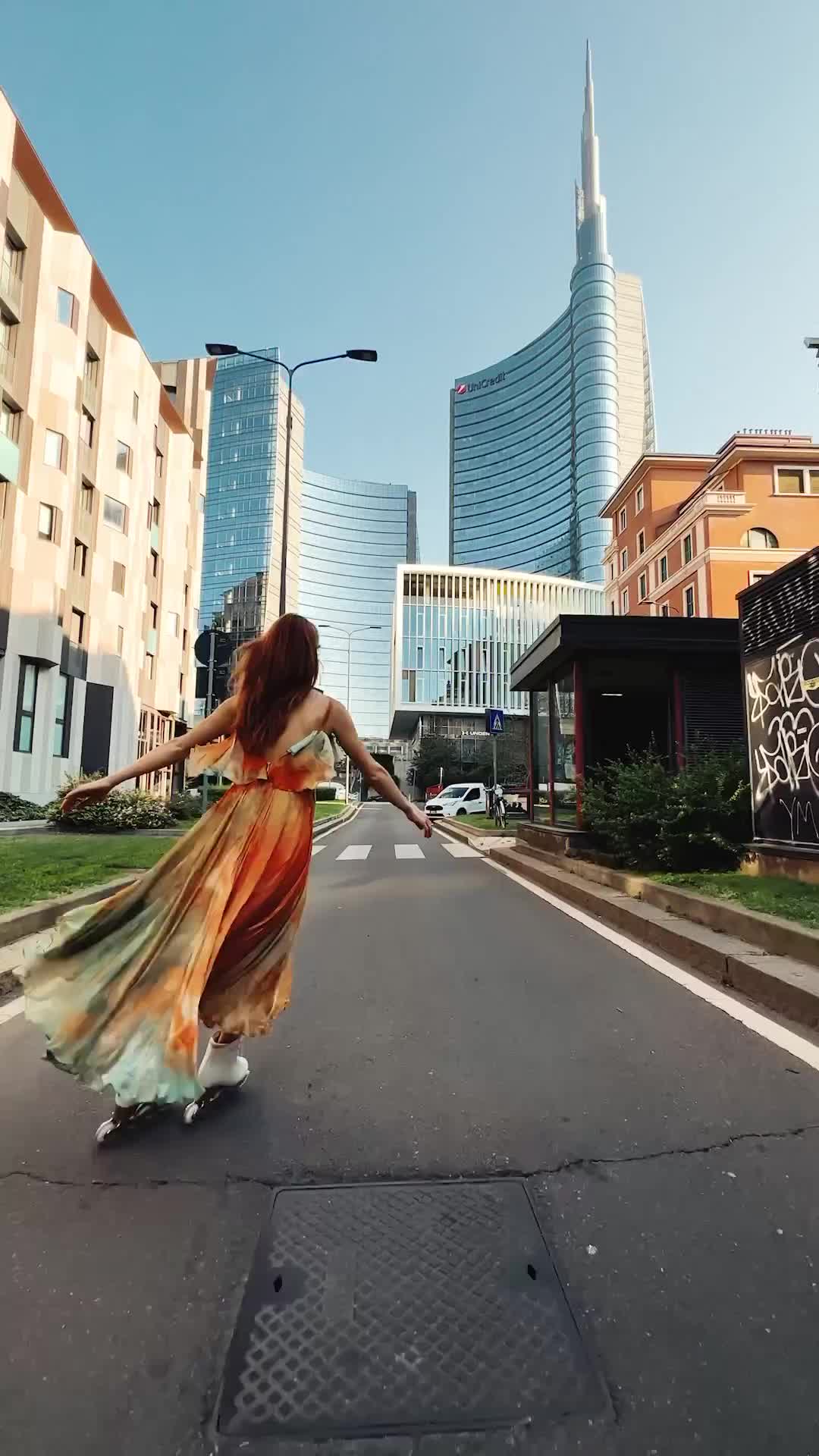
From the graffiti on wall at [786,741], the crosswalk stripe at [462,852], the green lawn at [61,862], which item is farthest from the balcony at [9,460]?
the graffiti on wall at [786,741]

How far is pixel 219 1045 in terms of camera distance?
3.17 meters

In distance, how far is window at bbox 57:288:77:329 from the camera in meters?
25.2

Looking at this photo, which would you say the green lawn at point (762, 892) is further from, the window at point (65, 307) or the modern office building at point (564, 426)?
the modern office building at point (564, 426)

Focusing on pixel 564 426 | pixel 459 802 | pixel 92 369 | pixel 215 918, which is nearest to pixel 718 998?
pixel 215 918

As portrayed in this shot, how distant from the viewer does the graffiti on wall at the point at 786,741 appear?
313 inches

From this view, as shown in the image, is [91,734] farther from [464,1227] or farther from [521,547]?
[521,547]

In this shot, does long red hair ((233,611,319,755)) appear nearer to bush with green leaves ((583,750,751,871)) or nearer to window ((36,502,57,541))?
bush with green leaves ((583,750,751,871))

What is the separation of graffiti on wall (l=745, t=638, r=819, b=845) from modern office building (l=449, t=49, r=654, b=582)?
5329 inches

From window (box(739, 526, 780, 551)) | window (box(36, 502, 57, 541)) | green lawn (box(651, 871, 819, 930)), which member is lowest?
green lawn (box(651, 871, 819, 930))

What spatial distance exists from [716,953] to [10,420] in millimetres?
24796

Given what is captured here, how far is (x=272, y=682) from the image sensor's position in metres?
3.11

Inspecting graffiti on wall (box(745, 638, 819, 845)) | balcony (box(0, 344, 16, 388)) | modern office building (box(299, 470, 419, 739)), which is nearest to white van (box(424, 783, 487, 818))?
balcony (box(0, 344, 16, 388))

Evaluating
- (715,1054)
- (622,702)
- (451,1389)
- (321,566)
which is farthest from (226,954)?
(321,566)

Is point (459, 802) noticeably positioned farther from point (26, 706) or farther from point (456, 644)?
point (456, 644)
